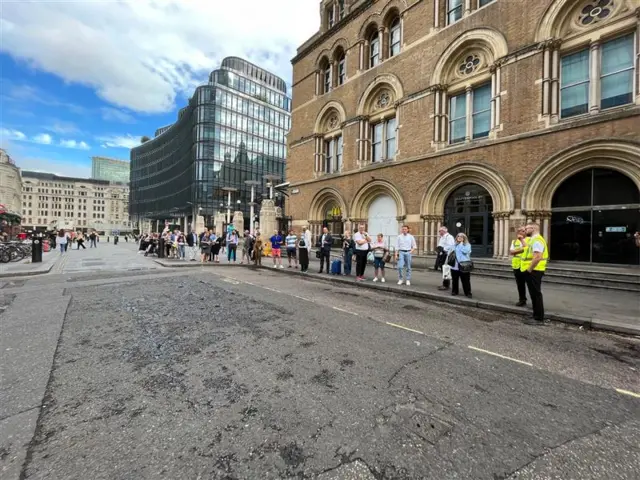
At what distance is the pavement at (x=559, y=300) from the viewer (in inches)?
216

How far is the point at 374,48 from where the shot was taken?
18.4 meters

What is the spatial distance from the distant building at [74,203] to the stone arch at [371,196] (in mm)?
116694

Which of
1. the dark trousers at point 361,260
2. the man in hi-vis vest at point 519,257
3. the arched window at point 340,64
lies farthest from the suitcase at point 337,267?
the arched window at point 340,64

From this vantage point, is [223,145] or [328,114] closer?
[328,114]

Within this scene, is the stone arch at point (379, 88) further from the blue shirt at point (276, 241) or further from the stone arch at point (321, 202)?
the blue shirt at point (276, 241)

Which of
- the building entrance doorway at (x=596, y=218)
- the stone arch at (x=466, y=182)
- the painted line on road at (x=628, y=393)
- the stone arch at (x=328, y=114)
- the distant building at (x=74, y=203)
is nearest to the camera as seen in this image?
the painted line on road at (x=628, y=393)

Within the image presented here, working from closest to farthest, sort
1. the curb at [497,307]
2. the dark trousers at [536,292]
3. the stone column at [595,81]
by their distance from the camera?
1. the curb at [497,307]
2. the dark trousers at [536,292]
3. the stone column at [595,81]

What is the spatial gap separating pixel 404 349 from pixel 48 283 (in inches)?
419

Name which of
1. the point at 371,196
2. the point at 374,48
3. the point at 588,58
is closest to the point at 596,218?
the point at 588,58

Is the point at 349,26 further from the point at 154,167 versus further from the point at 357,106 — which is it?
the point at 154,167

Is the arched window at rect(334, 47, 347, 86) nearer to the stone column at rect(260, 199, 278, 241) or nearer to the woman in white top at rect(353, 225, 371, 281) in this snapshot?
the stone column at rect(260, 199, 278, 241)

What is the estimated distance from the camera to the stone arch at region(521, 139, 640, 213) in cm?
951

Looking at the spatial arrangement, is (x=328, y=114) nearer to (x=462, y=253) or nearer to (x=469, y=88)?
(x=469, y=88)

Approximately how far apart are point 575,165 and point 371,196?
30.8 feet
